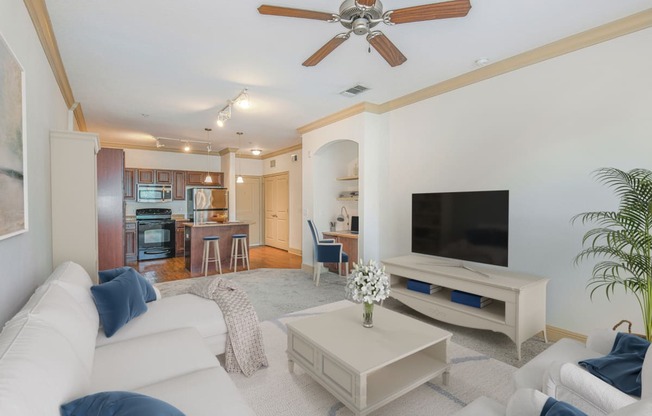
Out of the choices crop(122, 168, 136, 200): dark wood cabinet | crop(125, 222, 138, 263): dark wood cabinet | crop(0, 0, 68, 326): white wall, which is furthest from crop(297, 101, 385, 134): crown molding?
crop(125, 222, 138, 263): dark wood cabinet

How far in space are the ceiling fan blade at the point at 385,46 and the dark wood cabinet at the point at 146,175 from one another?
22.0ft

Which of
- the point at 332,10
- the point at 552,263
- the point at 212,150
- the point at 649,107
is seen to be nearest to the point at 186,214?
the point at 212,150

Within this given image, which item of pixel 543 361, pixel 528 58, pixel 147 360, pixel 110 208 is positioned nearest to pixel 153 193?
pixel 110 208

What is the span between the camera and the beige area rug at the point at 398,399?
6.34 ft

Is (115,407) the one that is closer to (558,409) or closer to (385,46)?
(558,409)

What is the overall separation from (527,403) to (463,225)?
87.6 inches

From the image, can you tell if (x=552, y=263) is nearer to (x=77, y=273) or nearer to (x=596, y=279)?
(x=596, y=279)

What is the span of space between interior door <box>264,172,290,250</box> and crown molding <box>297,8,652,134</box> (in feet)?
12.5

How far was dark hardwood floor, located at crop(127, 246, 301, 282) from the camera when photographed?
5477mm

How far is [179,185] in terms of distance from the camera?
7625 mm

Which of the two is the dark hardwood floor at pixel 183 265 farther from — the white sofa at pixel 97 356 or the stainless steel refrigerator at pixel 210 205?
the white sofa at pixel 97 356

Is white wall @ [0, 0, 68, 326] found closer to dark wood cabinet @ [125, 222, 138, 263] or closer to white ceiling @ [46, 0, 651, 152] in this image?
white ceiling @ [46, 0, 651, 152]

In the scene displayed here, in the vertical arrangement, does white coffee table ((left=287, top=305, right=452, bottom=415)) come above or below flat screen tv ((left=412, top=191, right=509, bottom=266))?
below

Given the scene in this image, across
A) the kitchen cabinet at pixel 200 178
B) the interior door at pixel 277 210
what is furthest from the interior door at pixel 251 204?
the kitchen cabinet at pixel 200 178
